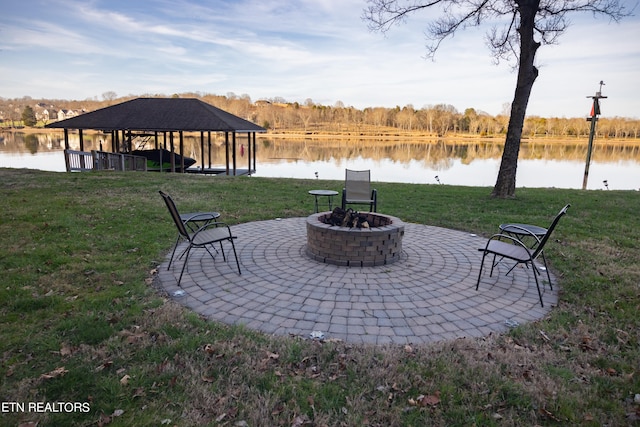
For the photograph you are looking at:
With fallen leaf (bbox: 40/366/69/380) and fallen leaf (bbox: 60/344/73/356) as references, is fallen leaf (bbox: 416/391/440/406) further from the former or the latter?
fallen leaf (bbox: 60/344/73/356)

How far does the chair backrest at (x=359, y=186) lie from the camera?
6.22 m

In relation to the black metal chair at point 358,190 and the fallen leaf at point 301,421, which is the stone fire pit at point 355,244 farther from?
the fallen leaf at point 301,421

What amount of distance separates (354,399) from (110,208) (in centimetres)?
666

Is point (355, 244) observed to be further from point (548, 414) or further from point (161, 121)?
point (161, 121)

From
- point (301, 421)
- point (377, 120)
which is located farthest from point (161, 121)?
point (377, 120)

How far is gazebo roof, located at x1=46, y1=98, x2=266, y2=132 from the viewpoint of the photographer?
1614 centimetres

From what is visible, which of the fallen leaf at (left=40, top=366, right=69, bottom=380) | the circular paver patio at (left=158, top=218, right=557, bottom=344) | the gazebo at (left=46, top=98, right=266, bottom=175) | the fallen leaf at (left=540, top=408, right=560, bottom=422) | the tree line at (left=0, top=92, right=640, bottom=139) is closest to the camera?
the fallen leaf at (left=540, top=408, right=560, bottom=422)

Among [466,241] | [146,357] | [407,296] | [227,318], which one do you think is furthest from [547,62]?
[146,357]

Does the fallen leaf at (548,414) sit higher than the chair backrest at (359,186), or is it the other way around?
the chair backrest at (359,186)

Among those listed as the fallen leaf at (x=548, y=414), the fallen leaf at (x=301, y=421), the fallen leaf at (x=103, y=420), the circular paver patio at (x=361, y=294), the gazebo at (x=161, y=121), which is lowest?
the fallen leaf at (x=301, y=421)

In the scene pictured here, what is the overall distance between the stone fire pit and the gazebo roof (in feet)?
41.2

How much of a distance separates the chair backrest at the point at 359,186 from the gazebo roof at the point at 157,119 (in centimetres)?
1091

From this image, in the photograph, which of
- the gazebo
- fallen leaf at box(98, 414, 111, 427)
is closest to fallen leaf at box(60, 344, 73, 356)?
fallen leaf at box(98, 414, 111, 427)

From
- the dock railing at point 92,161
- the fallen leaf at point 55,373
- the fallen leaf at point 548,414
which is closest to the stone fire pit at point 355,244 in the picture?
the fallen leaf at point 548,414
